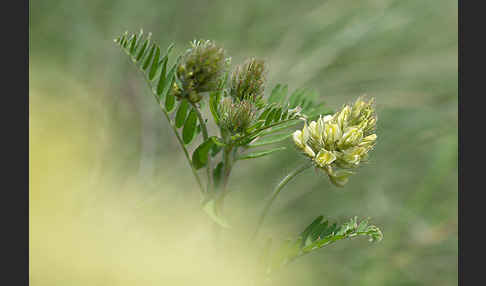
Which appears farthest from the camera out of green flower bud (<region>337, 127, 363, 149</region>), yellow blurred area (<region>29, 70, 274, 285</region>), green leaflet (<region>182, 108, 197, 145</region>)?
green leaflet (<region>182, 108, 197, 145</region>)

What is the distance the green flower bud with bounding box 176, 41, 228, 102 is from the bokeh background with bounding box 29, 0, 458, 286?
0.48 meters

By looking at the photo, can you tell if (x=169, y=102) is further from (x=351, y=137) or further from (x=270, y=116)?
(x=351, y=137)

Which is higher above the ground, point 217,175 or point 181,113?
point 181,113

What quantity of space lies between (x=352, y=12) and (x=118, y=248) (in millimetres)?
2173

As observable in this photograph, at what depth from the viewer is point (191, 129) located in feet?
2.83

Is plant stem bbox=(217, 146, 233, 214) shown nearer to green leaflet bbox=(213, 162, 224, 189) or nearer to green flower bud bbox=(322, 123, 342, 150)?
green leaflet bbox=(213, 162, 224, 189)

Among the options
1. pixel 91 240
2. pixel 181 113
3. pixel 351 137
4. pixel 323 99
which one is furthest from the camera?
pixel 323 99

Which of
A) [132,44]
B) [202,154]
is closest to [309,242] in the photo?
[202,154]

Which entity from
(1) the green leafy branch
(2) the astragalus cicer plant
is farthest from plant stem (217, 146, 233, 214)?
(1) the green leafy branch

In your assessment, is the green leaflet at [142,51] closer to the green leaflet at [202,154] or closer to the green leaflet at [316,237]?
the green leaflet at [202,154]

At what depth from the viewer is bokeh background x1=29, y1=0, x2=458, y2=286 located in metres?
1.76

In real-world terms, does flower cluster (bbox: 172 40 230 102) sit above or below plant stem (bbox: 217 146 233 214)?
above

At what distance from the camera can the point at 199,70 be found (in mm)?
774

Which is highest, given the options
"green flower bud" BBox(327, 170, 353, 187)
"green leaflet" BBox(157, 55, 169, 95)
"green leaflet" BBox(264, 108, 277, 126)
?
"green leaflet" BBox(157, 55, 169, 95)
